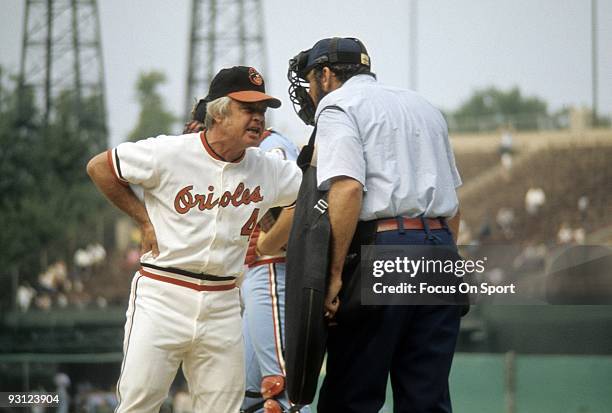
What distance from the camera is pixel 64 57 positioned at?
36344 mm

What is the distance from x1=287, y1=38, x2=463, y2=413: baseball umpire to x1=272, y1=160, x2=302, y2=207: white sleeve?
2.01 feet

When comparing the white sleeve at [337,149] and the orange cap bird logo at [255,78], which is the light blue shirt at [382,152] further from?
the orange cap bird logo at [255,78]

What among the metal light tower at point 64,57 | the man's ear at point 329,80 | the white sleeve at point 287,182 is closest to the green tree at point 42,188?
the metal light tower at point 64,57

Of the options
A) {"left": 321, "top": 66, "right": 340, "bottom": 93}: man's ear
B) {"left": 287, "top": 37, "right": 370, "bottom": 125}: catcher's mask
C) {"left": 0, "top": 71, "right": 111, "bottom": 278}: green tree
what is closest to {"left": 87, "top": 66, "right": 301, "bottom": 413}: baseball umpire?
{"left": 287, "top": 37, "right": 370, "bottom": 125}: catcher's mask

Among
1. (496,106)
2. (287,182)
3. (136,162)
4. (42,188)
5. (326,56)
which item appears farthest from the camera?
(496,106)

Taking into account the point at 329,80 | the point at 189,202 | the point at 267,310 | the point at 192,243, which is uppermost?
the point at 329,80

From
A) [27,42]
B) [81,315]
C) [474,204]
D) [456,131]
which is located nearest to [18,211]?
[27,42]

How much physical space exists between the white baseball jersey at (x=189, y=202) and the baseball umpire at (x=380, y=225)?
0.52 metres

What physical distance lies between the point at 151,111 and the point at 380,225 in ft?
164

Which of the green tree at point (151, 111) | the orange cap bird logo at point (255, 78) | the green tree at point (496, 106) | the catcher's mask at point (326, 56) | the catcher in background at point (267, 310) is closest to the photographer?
the catcher's mask at point (326, 56)

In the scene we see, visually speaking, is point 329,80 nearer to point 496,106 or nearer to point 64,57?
point 64,57

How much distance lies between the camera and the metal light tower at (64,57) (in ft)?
112

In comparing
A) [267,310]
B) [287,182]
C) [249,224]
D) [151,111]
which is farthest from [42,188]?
[249,224]

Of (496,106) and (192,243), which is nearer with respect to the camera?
(192,243)
